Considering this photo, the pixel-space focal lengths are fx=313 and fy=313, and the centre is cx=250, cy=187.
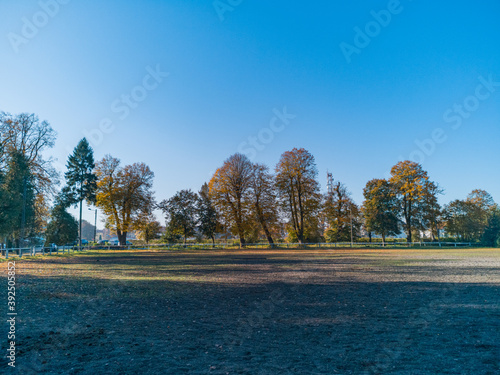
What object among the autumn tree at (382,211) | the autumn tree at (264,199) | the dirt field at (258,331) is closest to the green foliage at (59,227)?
the autumn tree at (264,199)

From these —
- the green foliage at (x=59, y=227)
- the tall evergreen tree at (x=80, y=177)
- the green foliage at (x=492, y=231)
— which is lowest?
the green foliage at (x=492, y=231)

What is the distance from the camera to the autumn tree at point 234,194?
55.8 meters

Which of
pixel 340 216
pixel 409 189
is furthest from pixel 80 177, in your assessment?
pixel 409 189

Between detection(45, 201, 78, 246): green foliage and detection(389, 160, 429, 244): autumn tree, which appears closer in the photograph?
detection(45, 201, 78, 246): green foliage

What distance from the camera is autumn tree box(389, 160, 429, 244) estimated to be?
57500 mm

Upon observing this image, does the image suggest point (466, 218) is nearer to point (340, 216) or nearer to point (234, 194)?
point (340, 216)

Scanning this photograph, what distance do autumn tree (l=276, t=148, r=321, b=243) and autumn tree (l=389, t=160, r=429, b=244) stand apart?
16.9 metres

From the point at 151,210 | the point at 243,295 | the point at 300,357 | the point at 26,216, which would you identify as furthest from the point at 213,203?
the point at 300,357

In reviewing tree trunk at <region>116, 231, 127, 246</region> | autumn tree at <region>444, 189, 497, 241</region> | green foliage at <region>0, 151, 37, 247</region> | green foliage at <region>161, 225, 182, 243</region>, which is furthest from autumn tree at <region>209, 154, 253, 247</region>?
autumn tree at <region>444, 189, 497, 241</region>

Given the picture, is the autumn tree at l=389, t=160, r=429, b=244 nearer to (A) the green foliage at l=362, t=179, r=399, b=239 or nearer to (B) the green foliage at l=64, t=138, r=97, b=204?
(A) the green foliage at l=362, t=179, r=399, b=239

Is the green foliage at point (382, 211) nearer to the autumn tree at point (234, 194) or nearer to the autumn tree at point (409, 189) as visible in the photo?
the autumn tree at point (409, 189)

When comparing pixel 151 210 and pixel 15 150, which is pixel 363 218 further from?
pixel 15 150

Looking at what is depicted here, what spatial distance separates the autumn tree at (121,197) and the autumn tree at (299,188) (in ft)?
81.8

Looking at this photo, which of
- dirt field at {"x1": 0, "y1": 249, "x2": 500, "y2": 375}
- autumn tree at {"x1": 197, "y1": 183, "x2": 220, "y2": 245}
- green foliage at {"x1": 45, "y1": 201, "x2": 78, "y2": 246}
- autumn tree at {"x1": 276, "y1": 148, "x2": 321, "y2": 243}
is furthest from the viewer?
autumn tree at {"x1": 197, "y1": 183, "x2": 220, "y2": 245}
